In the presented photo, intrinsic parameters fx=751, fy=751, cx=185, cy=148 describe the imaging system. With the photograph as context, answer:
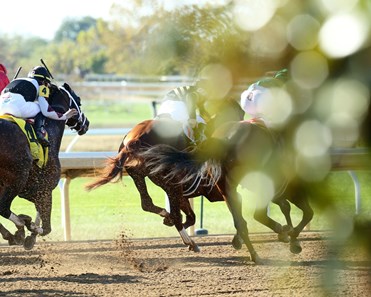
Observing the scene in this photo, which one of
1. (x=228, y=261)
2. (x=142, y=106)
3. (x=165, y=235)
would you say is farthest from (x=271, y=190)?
(x=142, y=106)

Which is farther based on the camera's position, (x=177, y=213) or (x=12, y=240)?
(x=177, y=213)

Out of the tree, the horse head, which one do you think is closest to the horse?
the horse head

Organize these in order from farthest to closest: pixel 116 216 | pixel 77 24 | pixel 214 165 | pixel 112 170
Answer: pixel 116 216 < pixel 112 170 < pixel 214 165 < pixel 77 24

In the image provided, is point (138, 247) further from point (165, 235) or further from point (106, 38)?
point (106, 38)

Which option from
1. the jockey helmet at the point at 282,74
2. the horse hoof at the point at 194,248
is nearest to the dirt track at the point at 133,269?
the horse hoof at the point at 194,248

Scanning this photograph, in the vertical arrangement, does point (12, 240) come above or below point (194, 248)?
above

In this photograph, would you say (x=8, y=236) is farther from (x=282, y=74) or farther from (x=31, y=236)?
(x=282, y=74)

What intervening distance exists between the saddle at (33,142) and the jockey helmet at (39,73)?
64 centimetres

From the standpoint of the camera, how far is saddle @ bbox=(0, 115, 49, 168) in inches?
283

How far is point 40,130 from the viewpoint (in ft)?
25.9

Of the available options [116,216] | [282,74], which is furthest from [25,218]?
[282,74]

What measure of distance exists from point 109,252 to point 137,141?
1.25 metres

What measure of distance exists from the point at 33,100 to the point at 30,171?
0.75m

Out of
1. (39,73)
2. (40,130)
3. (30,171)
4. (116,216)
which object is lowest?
(116,216)
